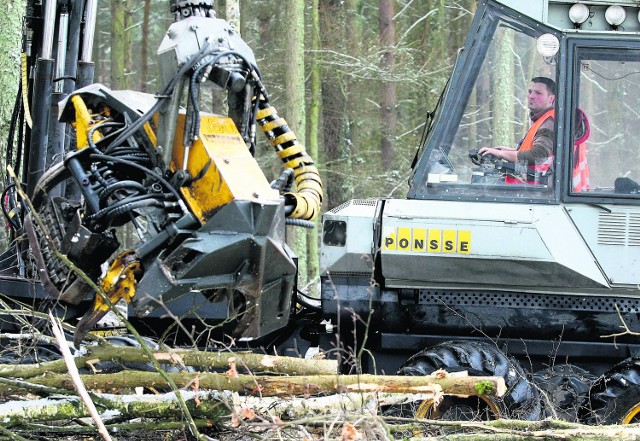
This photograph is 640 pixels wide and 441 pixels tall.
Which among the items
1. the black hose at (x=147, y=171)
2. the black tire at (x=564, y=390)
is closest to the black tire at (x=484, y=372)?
the black tire at (x=564, y=390)

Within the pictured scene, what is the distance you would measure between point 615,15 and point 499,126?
3.28 feet

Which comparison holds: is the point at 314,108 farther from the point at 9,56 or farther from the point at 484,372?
the point at 484,372

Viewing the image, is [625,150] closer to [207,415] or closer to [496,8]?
[496,8]

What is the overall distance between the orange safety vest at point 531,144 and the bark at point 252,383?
1578 mm

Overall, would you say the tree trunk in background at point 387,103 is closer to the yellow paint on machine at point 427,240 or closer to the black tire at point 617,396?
the yellow paint on machine at point 427,240

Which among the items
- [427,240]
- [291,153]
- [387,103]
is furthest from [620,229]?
[387,103]

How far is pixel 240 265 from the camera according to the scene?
16.6ft

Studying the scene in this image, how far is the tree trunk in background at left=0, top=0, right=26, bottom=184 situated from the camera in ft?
29.0

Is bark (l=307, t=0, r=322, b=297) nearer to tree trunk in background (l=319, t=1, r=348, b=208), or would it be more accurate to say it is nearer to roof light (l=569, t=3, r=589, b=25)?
tree trunk in background (l=319, t=1, r=348, b=208)

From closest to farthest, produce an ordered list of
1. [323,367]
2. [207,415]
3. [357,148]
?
[207,415] < [323,367] < [357,148]

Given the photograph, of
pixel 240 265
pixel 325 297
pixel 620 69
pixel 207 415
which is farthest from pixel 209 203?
pixel 620 69

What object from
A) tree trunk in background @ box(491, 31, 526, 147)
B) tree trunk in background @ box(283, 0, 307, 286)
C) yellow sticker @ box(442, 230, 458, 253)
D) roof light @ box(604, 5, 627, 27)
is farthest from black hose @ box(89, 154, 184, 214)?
tree trunk in background @ box(283, 0, 307, 286)

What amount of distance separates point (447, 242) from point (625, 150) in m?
1.26

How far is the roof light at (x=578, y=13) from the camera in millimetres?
6156
